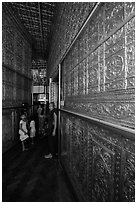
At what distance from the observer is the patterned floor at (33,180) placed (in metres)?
2.24

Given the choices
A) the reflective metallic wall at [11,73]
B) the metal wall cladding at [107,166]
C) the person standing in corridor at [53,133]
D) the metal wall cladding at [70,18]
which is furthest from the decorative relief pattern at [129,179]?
the reflective metallic wall at [11,73]

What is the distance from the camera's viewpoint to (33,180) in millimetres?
2775

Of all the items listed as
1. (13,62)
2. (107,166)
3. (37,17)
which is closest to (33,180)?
(107,166)

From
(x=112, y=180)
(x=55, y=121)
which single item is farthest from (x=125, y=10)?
(x=55, y=121)

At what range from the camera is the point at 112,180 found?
989 mm

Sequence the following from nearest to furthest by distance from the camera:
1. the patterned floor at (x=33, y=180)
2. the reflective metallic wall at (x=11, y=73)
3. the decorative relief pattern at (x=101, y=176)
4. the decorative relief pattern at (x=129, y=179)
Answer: the decorative relief pattern at (x=129, y=179)
the decorative relief pattern at (x=101, y=176)
the patterned floor at (x=33, y=180)
the reflective metallic wall at (x=11, y=73)

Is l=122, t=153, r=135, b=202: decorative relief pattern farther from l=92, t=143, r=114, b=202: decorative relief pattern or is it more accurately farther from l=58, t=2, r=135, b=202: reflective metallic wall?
l=92, t=143, r=114, b=202: decorative relief pattern

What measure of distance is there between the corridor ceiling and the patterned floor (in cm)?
497

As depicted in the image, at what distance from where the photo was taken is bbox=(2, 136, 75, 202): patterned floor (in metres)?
2.24

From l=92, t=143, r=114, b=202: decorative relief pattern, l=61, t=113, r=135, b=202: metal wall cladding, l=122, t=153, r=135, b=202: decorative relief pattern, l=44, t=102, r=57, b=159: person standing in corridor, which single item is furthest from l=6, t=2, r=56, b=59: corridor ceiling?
l=122, t=153, r=135, b=202: decorative relief pattern

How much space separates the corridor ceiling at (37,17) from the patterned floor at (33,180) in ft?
16.3

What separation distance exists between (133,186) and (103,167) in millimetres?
395

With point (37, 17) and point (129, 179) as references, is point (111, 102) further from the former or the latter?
point (37, 17)

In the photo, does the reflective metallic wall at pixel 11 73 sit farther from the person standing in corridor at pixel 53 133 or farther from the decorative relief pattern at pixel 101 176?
the decorative relief pattern at pixel 101 176
